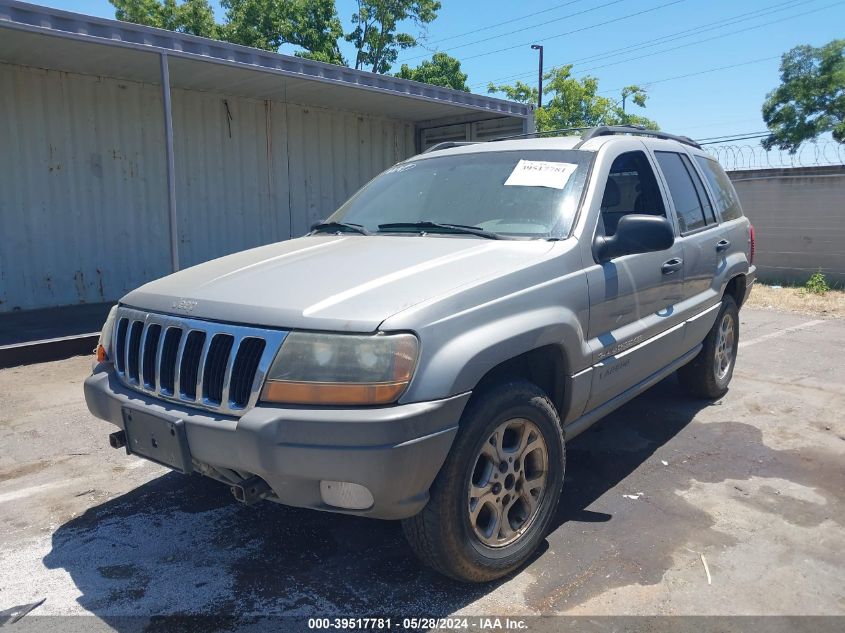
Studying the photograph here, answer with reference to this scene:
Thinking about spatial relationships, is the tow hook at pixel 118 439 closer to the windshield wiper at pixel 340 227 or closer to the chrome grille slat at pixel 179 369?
the chrome grille slat at pixel 179 369

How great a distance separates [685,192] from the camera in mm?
4605

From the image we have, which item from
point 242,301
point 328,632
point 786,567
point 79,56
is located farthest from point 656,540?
point 79,56

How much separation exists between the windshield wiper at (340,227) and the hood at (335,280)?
277mm

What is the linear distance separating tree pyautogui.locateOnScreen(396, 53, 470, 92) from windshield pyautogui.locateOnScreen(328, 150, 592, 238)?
27474mm

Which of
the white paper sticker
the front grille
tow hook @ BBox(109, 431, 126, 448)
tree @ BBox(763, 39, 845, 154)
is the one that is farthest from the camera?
tree @ BBox(763, 39, 845, 154)

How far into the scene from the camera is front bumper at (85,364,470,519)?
2.33 meters

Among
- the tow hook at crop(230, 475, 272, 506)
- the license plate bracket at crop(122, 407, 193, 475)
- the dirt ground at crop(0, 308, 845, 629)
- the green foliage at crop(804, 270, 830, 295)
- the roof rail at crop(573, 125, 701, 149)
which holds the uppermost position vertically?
the roof rail at crop(573, 125, 701, 149)

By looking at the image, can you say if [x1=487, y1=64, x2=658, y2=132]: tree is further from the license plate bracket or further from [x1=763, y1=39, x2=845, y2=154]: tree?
the license plate bracket

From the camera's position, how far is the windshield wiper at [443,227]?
336 cm

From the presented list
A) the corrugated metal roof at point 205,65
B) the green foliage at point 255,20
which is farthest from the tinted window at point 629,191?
the green foliage at point 255,20

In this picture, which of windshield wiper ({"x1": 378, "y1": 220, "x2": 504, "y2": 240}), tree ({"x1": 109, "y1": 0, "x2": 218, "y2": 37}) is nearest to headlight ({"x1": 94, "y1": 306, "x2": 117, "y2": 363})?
windshield wiper ({"x1": 378, "y1": 220, "x2": 504, "y2": 240})

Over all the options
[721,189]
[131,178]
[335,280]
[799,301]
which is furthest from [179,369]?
[799,301]

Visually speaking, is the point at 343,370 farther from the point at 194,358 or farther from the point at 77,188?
the point at 77,188

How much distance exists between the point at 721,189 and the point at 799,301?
22.3 ft
